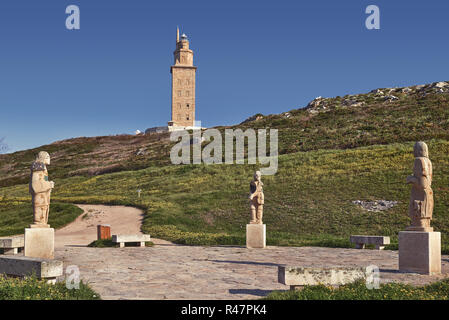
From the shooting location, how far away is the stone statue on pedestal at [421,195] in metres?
10.5

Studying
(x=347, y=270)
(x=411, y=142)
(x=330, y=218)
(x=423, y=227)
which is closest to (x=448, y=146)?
(x=411, y=142)

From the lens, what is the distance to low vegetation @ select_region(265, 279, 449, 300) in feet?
21.6

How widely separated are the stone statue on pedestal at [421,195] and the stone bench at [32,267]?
7.92m

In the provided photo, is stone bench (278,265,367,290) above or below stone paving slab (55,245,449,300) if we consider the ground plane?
above

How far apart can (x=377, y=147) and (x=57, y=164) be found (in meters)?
42.9

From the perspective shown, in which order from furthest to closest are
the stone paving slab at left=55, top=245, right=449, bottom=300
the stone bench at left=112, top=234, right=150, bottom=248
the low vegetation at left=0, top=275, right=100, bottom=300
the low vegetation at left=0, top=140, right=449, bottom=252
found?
the low vegetation at left=0, top=140, right=449, bottom=252 → the stone bench at left=112, top=234, right=150, bottom=248 → the stone paving slab at left=55, top=245, right=449, bottom=300 → the low vegetation at left=0, top=275, right=100, bottom=300

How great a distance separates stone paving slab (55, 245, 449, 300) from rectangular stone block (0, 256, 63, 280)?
873 mm

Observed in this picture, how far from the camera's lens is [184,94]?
97688 millimetres

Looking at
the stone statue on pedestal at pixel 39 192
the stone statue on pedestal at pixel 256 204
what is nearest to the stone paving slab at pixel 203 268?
the stone statue on pedestal at pixel 256 204

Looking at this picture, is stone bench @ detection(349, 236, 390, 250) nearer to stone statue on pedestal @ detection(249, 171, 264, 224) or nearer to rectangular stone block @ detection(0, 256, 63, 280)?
stone statue on pedestal @ detection(249, 171, 264, 224)

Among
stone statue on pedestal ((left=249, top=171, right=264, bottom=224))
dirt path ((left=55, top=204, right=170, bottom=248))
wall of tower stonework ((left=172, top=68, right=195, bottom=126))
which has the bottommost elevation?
dirt path ((left=55, top=204, right=170, bottom=248))

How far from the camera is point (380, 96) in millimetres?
72188

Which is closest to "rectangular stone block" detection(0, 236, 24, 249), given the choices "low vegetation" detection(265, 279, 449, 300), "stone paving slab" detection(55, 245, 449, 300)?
"stone paving slab" detection(55, 245, 449, 300)
